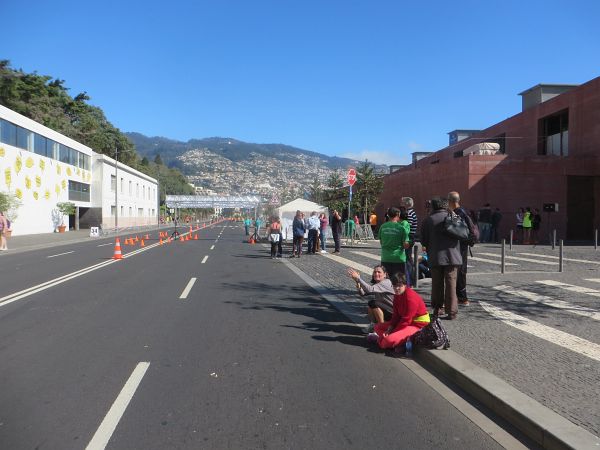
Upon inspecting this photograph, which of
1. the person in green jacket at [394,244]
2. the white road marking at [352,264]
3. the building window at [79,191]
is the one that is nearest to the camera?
the person in green jacket at [394,244]

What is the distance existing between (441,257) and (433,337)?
150cm

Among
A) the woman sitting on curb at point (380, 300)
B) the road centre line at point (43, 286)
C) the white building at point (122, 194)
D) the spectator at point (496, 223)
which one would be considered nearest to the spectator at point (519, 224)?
the spectator at point (496, 223)

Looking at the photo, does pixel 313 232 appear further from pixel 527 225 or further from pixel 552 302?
pixel 552 302

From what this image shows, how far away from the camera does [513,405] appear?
3875 millimetres

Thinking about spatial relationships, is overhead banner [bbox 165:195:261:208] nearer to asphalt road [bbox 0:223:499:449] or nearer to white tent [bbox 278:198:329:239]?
white tent [bbox 278:198:329:239]

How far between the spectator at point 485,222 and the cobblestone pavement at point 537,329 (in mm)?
11286

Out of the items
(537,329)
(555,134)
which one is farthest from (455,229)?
(555,134)

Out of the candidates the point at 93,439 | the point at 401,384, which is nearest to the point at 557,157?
the point at 401,384

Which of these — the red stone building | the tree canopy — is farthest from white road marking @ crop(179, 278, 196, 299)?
the tree canopy

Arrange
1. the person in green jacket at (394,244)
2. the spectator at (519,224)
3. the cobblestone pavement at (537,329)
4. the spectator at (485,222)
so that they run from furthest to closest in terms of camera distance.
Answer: the spectator at (485,222)
the spectator at (519,224)
the person in green jacket at (394,244)
the cobblestone pavement at (537,329)

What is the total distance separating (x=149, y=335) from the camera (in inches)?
255

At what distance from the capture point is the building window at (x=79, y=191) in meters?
51.2

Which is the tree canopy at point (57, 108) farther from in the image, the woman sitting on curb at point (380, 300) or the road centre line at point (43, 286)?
the woman sitting on curb at point (380, 300)

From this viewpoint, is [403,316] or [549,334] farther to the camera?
[549,334]
